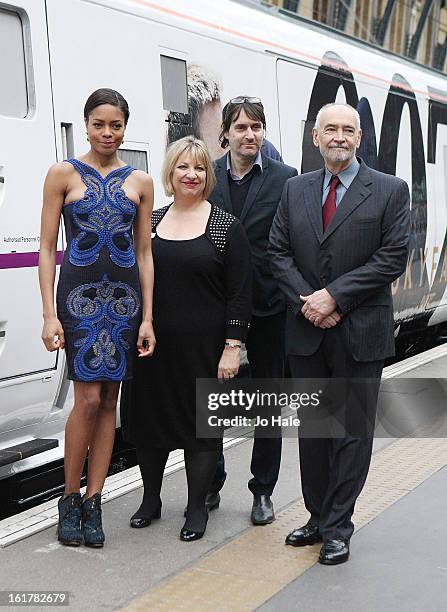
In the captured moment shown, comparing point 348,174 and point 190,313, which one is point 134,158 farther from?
point 348,174

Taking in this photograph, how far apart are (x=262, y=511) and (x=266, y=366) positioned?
0.70 metres

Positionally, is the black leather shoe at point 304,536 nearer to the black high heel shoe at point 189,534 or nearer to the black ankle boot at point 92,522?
the black high heel shoe at point 189,534

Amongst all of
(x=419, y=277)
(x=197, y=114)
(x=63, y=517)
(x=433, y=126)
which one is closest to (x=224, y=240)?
(x=63, y=517)

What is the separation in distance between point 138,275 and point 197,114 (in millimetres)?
2499

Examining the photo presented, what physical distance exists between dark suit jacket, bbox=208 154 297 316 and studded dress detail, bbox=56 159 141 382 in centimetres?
70

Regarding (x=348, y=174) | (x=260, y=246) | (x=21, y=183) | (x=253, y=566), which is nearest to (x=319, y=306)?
(x=348, y=174)

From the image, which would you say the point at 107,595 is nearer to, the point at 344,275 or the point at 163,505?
the point at 163,505

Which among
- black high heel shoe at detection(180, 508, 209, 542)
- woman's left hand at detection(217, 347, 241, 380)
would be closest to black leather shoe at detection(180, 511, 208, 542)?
black high heel shoe at detection(180, 508, 209, 542)

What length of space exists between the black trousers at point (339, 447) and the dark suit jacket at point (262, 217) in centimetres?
48

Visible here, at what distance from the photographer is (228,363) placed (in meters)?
4.44

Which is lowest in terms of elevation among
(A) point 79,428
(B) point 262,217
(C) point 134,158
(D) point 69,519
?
(D) point 69,519

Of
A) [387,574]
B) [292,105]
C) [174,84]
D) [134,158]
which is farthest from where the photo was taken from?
[292,105]
